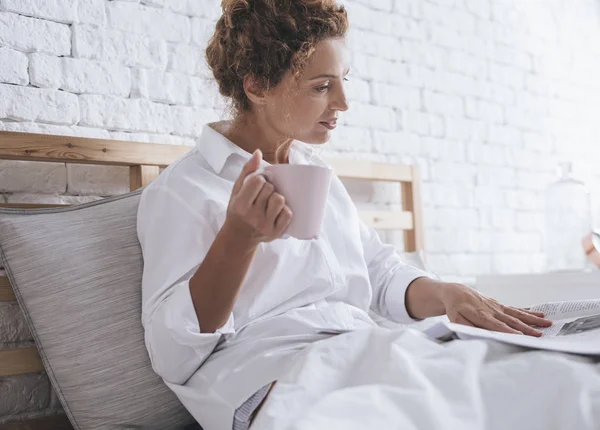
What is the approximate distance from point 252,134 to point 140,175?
0.31 meters

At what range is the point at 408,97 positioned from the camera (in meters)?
2.18

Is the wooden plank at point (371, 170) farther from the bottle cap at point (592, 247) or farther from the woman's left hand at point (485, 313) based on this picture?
the woman's left hand at point (485, 313)

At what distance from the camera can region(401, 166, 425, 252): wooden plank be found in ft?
6.64

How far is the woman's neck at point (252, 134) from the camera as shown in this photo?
121 cm

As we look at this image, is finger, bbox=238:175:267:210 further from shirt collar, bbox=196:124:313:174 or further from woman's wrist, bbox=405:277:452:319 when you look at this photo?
woman's wrist, bbox=405:277:452:319

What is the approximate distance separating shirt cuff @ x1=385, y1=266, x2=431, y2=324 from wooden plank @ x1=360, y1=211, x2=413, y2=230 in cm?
56

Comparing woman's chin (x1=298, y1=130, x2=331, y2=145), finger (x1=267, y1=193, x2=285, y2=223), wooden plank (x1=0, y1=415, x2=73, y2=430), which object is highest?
woman's chin (x1=298, y1=130, x2=331, y2=145)

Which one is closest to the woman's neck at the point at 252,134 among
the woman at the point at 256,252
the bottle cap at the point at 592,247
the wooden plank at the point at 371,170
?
the woman at the point at 256,252

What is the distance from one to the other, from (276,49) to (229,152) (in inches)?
7.2

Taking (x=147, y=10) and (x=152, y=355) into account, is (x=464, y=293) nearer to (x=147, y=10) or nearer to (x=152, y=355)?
(x=152, y=355)

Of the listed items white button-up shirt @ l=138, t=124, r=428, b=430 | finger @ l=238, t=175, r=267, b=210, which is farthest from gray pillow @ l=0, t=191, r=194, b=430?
finger @ l=238, t=175, r=267, b=210

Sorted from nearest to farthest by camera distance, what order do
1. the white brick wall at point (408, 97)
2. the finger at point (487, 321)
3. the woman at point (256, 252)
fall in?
the woman at point (256, 252) < the finger at point (487, 321) < the white brick wall at point (408, 97)

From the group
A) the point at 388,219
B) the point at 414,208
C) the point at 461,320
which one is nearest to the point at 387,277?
the point at 461,320

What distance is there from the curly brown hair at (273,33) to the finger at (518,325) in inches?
19.8
